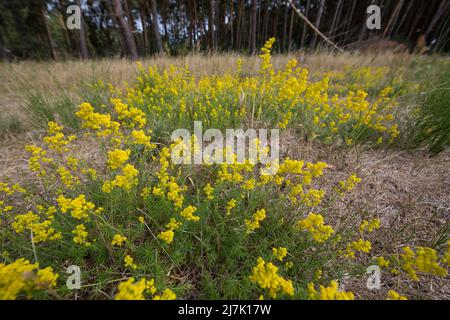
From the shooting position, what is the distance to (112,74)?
4.92m

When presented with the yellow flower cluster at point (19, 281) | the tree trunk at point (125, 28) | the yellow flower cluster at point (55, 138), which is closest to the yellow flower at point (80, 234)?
the yellow flower cluster at point (19, 281)

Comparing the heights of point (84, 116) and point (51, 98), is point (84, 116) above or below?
above

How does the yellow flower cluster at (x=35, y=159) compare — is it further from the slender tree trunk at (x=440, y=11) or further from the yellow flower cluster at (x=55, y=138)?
the slender tree trunk at (x=440, y=11)

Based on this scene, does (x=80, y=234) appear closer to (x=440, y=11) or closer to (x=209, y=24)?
A: (x=209, y=24)

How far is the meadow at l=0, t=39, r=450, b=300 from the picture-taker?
4.16 ft

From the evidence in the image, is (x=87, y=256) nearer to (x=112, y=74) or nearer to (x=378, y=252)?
(x=378, y=252)

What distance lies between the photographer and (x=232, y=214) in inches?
64.8

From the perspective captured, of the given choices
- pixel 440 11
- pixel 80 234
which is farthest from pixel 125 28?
pixel 440 11

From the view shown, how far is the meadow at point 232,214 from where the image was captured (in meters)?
1.27

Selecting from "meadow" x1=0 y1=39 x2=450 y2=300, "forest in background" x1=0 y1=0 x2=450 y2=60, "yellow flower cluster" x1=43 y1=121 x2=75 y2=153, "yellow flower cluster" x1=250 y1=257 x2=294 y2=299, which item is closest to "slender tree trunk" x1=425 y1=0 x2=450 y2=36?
"forest in background" x1=0 y1=0 x2=450 y2=60

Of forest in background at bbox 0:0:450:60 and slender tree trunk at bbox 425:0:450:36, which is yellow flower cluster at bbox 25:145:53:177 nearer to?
forest in background at bbox 0:0:450:60
